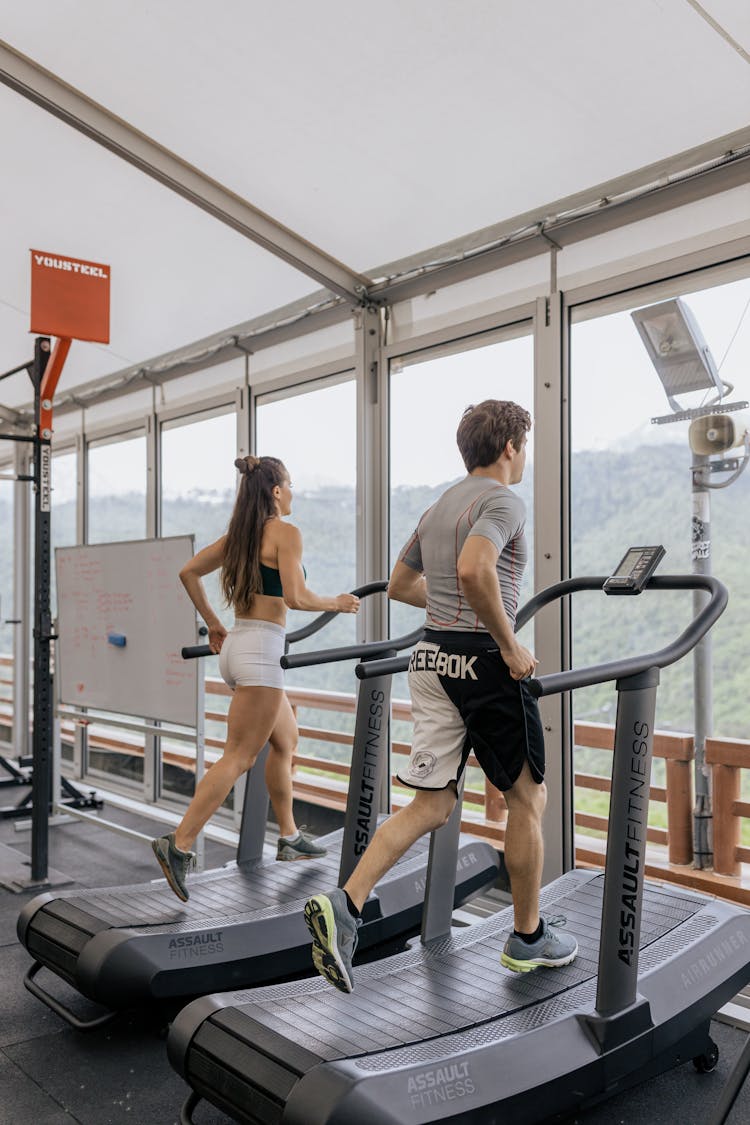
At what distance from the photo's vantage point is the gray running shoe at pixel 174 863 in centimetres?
312

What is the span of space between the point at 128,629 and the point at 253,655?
5.23 ft

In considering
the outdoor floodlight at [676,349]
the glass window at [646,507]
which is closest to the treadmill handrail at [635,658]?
the glass window at [646,507]

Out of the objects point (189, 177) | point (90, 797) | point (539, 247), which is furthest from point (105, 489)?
point (539, 247)

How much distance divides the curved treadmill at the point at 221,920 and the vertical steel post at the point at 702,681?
2.60 feet

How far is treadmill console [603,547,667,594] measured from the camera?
2.32 m

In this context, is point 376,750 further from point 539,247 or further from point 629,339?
point 539,247

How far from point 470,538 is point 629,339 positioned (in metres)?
1.43

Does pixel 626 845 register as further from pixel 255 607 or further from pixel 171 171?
pixel 171 171

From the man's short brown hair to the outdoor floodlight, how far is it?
2.93ft

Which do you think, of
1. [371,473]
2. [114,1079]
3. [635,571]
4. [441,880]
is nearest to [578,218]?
[371,473]

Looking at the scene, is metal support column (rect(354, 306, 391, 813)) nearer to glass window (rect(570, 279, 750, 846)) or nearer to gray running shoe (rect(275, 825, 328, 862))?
gray running shoe (rect(275, 825, 328, 862))

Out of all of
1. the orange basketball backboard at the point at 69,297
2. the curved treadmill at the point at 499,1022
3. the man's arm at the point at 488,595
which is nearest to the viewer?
the curved treadmill at the point at 499,1022

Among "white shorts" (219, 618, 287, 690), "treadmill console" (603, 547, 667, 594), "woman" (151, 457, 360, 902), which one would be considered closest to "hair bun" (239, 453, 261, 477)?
"woman" (151, 457, 360, 902)

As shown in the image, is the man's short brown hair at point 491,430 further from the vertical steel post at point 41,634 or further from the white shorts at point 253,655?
the vertical steel post at point 41,634
